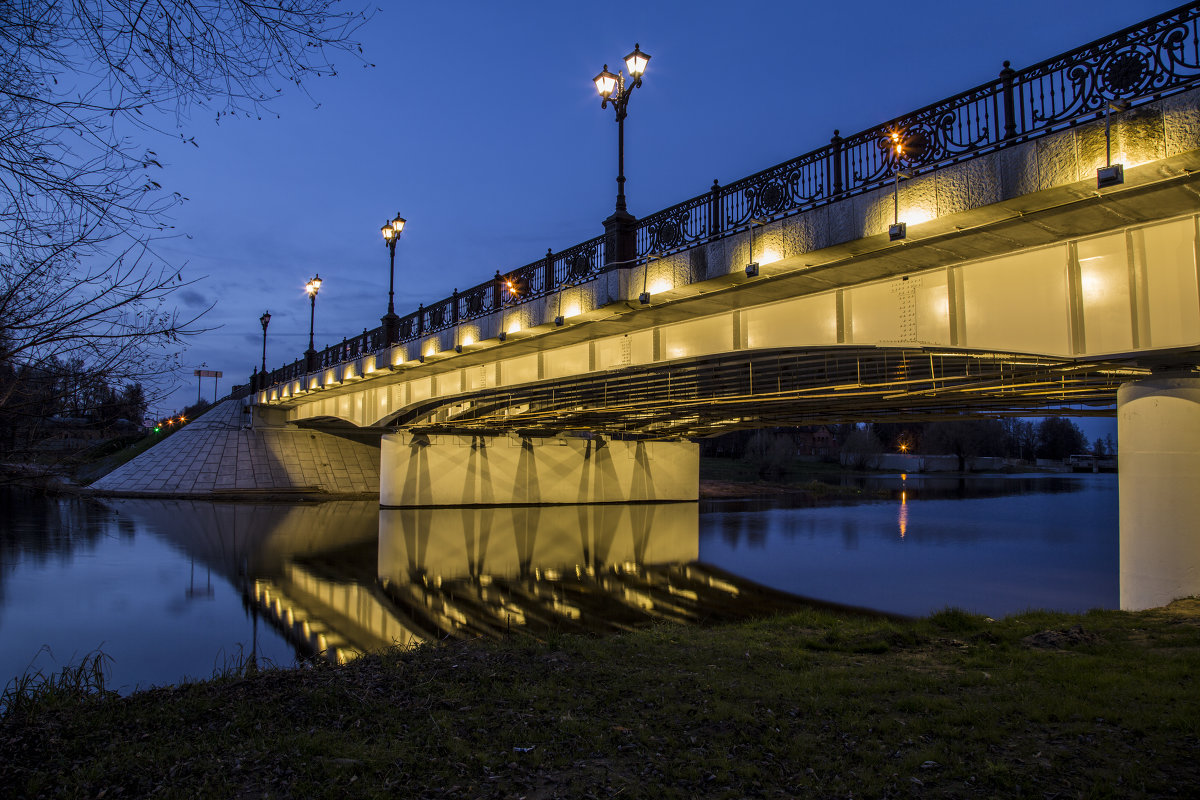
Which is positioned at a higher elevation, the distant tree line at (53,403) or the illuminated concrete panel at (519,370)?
the illuminated concrete panel at (519,370)

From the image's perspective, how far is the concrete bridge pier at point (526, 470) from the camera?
37.4 meters

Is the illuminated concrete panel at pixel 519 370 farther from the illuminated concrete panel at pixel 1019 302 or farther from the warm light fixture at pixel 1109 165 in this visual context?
the warm light fixture at pixel 1109 165

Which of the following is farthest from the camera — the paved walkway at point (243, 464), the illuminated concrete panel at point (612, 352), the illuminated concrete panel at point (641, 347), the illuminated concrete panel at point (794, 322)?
the paved walkway at point (243, 464)

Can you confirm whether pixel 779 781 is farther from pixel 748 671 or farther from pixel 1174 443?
pixel 1174 443

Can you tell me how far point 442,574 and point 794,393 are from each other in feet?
36.2

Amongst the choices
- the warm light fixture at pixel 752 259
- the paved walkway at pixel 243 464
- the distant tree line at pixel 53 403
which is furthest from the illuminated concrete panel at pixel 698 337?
the paved walkway at pixel 243 464

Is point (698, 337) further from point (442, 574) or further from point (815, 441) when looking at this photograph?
point (815, 441)

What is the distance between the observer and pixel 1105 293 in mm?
10719

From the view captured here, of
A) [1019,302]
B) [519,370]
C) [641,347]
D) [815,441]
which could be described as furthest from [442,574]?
[815,441]

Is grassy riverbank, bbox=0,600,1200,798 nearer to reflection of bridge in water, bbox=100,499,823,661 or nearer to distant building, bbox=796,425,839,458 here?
reflection of bridge in water, bbox=100,499,823,661

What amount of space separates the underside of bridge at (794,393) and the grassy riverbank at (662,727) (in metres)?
6.83

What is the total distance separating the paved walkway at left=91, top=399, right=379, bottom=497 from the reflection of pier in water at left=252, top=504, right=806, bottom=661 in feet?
72.2

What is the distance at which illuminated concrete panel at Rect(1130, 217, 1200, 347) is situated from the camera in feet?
32.3

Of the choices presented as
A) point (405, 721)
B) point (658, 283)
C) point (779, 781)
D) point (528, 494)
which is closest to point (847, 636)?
point (779, 781)
